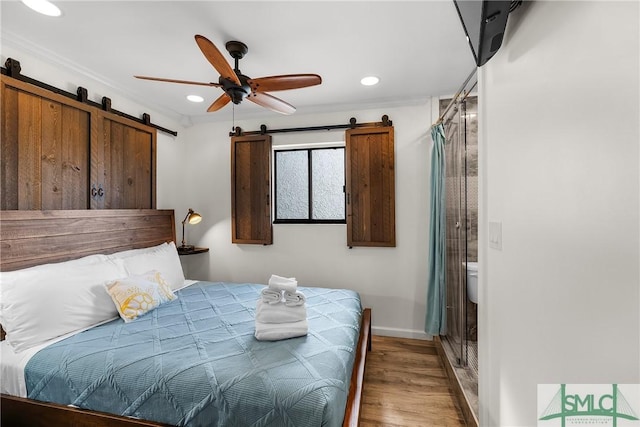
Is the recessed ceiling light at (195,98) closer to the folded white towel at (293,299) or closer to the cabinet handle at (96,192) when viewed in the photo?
the cabinet handle at (96,192)

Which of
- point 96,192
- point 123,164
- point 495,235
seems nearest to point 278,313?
point 495,235

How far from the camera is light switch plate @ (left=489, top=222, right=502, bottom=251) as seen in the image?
125cm

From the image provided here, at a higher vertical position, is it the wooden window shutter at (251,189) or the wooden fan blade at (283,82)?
the wooden fan blade at (283,82)

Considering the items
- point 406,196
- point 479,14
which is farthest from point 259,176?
point 479,14

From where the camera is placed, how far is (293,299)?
185 centimetres

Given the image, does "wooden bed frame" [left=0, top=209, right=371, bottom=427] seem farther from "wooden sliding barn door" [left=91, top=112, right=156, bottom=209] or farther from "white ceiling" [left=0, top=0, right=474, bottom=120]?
"white ceiling" [left=0, top=0, right=474, bottom=120]

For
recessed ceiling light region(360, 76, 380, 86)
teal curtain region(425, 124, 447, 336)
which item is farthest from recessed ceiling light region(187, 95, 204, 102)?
teal curtain region(425, 124, 447, 336)

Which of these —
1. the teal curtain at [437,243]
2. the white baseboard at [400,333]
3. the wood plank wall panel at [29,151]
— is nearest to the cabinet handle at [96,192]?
the wood plank wall panel at [29,151]

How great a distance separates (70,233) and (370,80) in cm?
280

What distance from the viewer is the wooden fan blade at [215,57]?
1.48 meters

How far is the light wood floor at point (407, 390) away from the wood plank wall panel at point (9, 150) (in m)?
2.77

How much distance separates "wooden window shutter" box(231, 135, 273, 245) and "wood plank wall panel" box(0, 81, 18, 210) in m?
1.82

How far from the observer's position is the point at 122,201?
2.83m

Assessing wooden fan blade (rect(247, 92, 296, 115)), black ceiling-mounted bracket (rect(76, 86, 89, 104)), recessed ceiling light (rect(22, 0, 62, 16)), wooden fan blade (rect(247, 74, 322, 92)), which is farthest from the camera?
black ceiling-mounted bracket (rect(76, 86, 89, 104))
